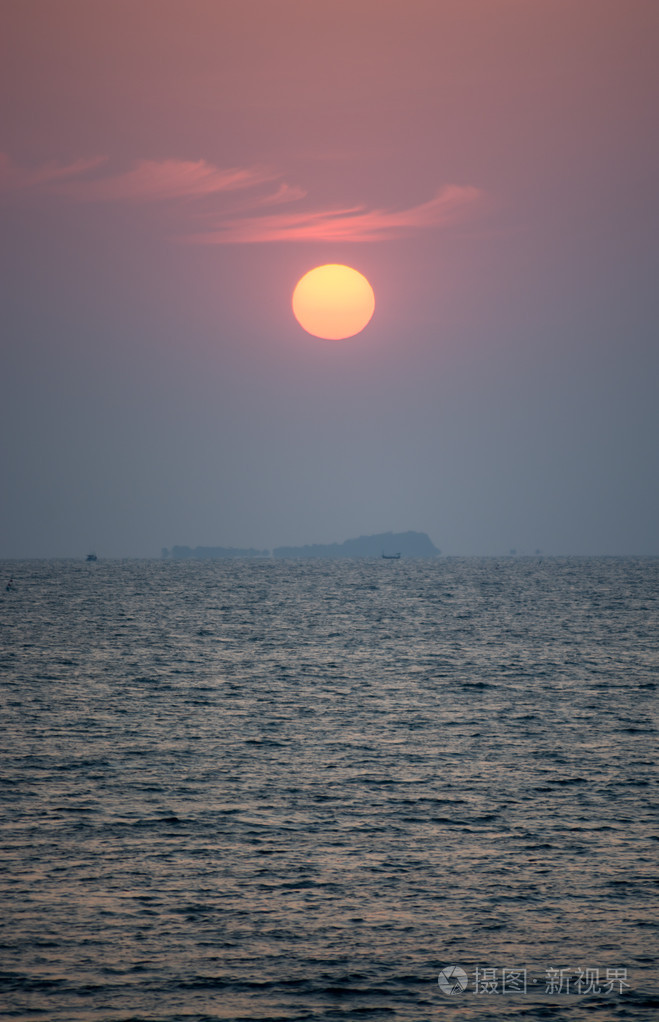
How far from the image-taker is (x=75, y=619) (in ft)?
360

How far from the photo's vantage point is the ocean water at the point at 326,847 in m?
17.6

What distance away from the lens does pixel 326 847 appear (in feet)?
84.1

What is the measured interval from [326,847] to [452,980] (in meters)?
8.15

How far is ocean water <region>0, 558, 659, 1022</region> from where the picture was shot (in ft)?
57.8

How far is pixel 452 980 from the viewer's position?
58.6 ft

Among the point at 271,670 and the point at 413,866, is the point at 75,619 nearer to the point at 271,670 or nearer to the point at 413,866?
the point at 271,670

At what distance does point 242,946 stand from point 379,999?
11.5ft

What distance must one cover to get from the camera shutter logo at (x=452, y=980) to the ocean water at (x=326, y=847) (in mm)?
79

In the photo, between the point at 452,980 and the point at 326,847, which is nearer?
the point at 452,980

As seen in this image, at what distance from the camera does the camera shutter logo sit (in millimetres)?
17578

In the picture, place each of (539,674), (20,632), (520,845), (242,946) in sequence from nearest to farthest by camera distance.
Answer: (242,946) → (520,845) → (539,674) → (20,632)

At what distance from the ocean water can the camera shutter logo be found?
0.26 ft

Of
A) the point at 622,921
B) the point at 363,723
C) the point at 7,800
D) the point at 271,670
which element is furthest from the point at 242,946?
the point at 271,670

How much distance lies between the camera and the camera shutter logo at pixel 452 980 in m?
17.6
